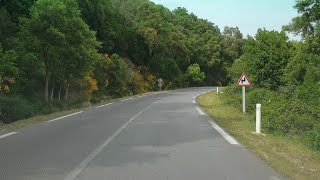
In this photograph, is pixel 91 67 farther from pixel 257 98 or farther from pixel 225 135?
pixel 225 135

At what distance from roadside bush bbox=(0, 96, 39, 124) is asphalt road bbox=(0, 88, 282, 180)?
26.6 ft

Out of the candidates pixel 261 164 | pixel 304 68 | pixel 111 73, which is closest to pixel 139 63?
pixel 111 73

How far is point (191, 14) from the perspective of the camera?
427ft

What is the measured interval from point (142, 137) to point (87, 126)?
4.09m

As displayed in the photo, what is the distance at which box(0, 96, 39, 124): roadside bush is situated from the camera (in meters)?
24.6

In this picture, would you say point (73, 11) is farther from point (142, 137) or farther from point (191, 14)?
point (191, 14)

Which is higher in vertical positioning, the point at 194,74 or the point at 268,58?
the point at 268,58

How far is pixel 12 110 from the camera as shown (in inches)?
983

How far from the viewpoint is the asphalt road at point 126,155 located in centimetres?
868

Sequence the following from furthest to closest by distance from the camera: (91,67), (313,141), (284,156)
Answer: (91,67), (313,141), (284,156)

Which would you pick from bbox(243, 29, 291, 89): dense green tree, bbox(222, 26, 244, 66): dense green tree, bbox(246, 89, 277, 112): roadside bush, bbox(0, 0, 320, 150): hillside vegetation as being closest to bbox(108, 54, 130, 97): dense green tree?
bbox(0, 0, 320, 150): hillside vegetation

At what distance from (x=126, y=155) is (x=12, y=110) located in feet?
51.2

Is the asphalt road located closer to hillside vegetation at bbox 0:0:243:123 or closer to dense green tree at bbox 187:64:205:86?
hillside vegetation at bbox 0:0:243:123

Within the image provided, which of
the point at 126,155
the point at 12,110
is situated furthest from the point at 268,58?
the point at 126,155
